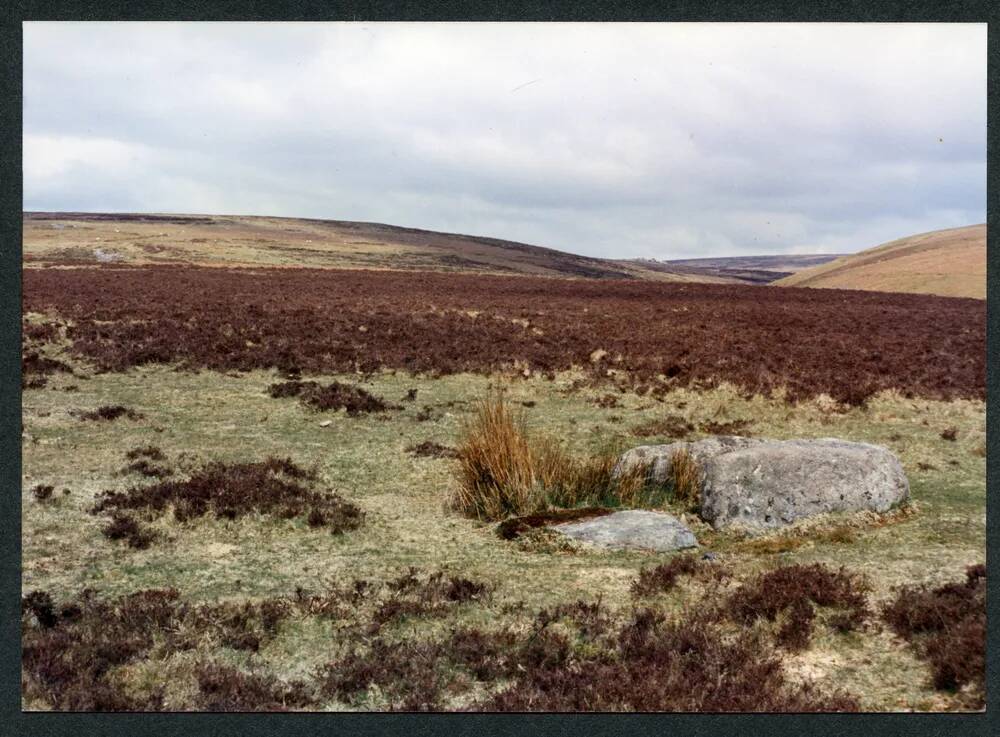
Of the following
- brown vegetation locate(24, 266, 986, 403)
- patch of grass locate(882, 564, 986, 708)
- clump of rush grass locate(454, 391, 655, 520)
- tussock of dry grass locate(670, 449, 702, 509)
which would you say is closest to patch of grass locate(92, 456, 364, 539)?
clump of rush grass locate(454, 391, 655, 520)

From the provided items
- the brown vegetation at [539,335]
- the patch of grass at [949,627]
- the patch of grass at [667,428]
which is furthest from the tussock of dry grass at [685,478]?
the brown vegetation at [539,335]

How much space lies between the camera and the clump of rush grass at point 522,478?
33.0 feet

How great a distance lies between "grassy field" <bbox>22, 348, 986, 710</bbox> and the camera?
6465mm

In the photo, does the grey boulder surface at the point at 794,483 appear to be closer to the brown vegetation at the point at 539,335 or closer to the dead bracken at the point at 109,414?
the brown vegetation at the point at 539,335

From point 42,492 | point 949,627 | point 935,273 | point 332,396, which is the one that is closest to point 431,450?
point 332,396

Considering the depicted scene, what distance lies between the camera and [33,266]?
5222 centimetres

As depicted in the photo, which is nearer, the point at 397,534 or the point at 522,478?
the point at 397,534

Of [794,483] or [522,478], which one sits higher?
[794,483]

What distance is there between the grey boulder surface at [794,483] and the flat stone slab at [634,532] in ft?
2.64

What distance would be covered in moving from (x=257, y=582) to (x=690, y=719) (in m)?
4.54

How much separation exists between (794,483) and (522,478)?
3.42 meters

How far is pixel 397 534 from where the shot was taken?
933 centimetres

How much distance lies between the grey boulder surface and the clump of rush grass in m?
1.23

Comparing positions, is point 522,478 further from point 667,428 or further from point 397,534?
point 667,428
